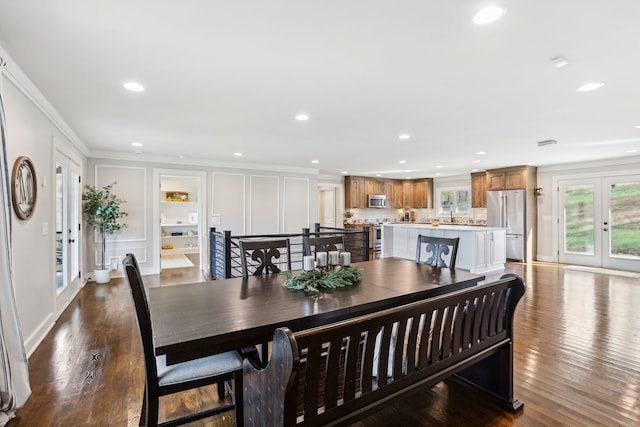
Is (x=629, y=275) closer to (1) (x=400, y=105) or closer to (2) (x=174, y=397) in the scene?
(1) (x=400, y=105)

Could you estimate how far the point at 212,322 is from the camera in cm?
150

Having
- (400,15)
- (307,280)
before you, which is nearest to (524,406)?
(307,280)

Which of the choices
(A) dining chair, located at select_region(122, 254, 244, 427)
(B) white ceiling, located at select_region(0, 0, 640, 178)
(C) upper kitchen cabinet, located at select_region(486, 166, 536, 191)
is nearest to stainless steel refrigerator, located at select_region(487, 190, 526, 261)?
(C) upper kitchen cabinet, located at select_region(486, 166, 536, 191)

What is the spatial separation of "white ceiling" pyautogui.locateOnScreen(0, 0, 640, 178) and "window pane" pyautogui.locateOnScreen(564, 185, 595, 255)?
315 centimetres

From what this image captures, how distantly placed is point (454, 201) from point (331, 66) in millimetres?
8652

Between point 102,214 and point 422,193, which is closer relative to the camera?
point 102,214

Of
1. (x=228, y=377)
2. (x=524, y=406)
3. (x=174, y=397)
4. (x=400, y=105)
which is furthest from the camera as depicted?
(x=400, y=105)

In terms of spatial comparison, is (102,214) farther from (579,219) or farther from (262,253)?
(579,219)

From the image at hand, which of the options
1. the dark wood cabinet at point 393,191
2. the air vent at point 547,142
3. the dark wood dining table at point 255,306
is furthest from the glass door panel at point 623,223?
the dark wood dining table at point 255,306

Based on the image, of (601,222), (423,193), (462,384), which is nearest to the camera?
(462,384)

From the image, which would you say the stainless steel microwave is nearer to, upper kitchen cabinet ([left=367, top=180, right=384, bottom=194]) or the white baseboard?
upper kitchen cabinet ([left=367, top=180, right=384, bottom=194])

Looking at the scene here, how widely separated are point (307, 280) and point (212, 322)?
2.60 feet

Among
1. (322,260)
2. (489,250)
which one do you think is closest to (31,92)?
(322,260)

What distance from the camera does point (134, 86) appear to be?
9.15 feet
